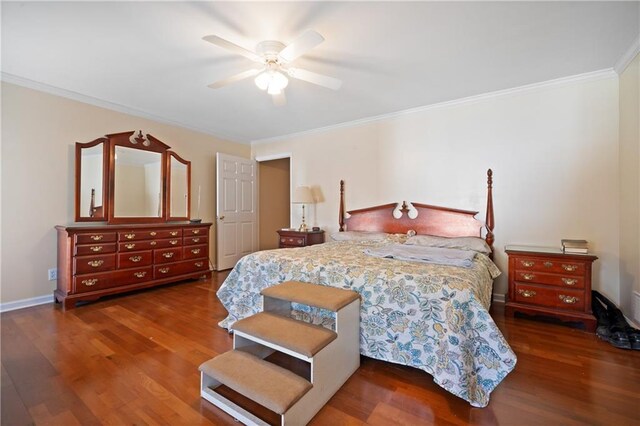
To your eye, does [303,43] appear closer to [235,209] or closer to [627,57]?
[627,57]

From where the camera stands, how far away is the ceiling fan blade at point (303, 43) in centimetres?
178

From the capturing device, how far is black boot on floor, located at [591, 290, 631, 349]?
2.11 m

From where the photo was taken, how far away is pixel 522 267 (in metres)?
2.68

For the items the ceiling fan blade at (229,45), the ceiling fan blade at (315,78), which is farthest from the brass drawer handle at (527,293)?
the ceiling fan blade at (229,45)

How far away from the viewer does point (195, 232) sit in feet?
13.4

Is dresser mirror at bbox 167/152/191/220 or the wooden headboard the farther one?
dresser mirror at bbox 167/152/191/220

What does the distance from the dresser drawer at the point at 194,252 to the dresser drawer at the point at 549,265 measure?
13.0 feet

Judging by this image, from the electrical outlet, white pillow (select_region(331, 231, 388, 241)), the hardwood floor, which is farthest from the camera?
white pillow (select_region(331, 231, 388, 241))

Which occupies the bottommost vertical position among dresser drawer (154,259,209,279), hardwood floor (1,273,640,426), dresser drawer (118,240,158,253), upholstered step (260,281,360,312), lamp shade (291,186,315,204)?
hardwood floor (1,273,640,426)

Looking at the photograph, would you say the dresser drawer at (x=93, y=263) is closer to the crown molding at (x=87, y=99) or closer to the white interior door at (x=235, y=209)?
the white interior door at (x=235, y=209)

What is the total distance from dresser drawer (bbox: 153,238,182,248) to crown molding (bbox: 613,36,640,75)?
5154mm

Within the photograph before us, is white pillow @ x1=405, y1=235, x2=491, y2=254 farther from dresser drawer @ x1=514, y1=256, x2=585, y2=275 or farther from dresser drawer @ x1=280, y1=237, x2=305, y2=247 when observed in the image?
dresser drawer @ x1=280, y1=237, x2=305, y2=247

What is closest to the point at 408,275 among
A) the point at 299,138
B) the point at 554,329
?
the point at 554,329

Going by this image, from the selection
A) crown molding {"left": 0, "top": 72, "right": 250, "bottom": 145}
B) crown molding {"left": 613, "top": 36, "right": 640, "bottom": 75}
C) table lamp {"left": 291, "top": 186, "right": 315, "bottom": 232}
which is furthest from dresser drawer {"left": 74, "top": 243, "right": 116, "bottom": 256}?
crown molding {"left": 613, "top": 36, "right": 640, "bottom": 75}
